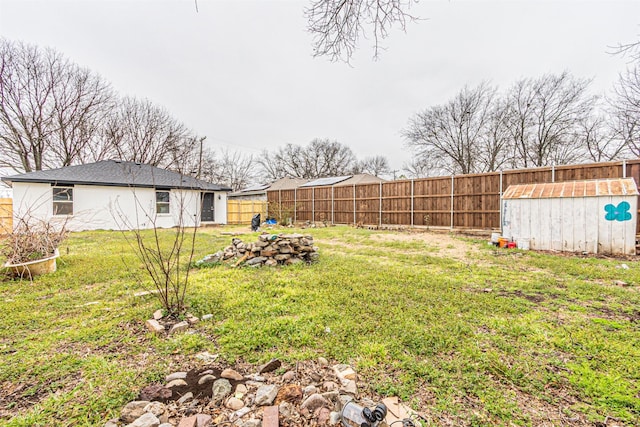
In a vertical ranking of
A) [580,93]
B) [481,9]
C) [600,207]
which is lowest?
[600,207]

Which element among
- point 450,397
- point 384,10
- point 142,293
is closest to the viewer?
point 450,397

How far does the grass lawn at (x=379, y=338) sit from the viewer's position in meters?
1.51

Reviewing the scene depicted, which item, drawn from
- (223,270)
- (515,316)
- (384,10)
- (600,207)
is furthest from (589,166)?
(223,270)

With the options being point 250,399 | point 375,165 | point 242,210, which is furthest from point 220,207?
point 375,165

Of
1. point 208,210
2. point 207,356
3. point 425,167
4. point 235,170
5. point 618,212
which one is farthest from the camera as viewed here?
point 235,170

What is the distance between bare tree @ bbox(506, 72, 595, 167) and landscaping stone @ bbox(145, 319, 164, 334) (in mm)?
20071

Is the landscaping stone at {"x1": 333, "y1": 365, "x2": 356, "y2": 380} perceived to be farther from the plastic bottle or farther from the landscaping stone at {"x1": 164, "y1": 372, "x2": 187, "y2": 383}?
the landscaping stone at {"x1": 164, "y1": 372, "x2": 187, "y2": 383}

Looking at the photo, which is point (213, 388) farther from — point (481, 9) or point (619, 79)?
point (619, 79)

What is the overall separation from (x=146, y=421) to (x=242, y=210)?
16.0m

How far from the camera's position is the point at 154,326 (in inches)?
97.2

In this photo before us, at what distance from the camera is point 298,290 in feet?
11.4

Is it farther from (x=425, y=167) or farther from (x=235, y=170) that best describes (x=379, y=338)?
(x=235, y=170)

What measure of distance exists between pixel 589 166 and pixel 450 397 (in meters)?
9.11

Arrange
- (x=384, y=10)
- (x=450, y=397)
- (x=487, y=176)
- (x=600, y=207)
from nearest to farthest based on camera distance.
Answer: (x=450, y=397) < (x=384, y=10) < (x=600, y=207) < (x=487, y=176)
